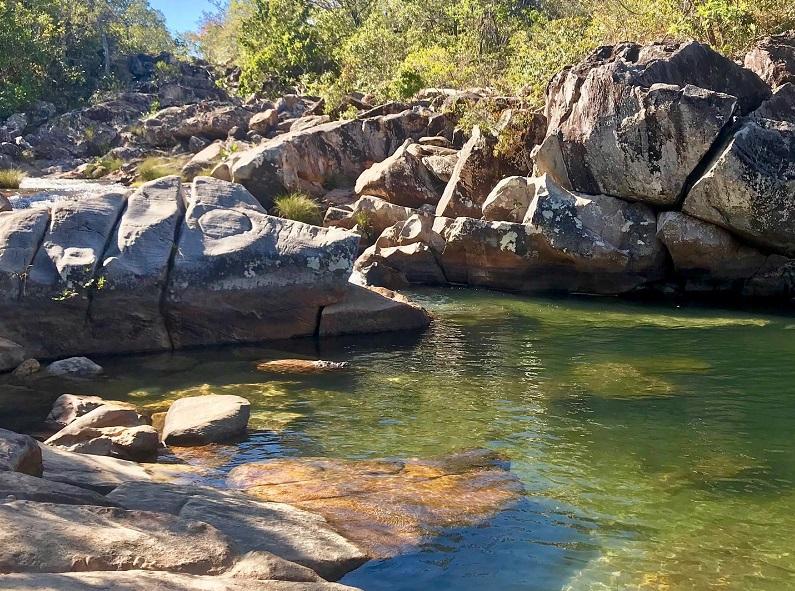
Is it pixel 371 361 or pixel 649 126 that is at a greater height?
pixel 649 126

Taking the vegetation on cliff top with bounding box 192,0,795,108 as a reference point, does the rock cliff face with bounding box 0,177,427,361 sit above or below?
below

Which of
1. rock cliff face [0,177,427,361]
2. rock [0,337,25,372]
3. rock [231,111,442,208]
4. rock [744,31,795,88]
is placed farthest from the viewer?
rock [231,111,442,208]

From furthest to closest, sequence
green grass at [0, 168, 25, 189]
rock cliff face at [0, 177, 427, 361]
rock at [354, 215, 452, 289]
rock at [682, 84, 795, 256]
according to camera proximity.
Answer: green grass at [0, 168, 25, 189], rock at [354, 215, 452, 289], rock at [682, 84, 795, 256], rock cliff face at [0, 177, 427, 361]

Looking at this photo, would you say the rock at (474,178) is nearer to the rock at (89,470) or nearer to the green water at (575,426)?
the green water at (575,426)

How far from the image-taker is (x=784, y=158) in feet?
52.2

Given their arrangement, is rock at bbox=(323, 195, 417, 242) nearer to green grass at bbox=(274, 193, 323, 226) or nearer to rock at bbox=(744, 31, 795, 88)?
green grass at bbox=(274, 193, 323, 226)

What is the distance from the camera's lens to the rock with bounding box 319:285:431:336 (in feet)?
44.1

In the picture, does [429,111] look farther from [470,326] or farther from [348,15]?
[348,15]

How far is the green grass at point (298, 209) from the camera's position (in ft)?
68.6

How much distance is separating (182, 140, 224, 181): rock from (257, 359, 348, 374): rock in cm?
1528

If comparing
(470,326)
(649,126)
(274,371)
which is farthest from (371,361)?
(649,126)

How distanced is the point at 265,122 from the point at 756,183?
68.9 ft

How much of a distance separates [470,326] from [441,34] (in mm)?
21865

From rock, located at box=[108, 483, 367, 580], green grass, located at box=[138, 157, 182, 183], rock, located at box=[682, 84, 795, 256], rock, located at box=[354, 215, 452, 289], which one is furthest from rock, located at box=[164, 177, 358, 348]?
green grass, located at box=[138, 157, 182, 183]
